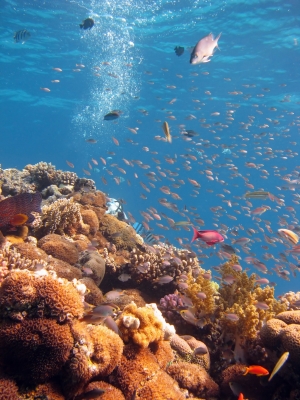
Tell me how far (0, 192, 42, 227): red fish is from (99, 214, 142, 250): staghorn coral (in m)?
3.13

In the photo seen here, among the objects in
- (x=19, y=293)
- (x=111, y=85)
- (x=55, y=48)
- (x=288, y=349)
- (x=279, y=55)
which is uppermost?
(x=111, y=85)

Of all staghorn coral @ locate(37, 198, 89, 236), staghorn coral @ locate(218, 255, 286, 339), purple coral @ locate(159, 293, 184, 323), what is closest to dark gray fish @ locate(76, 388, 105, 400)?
staghorn coral @ locate(218, 255, 286, 339)

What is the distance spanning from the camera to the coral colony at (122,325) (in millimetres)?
2590

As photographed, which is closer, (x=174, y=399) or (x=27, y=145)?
(x=174, y=399)

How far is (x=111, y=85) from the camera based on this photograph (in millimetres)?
42625

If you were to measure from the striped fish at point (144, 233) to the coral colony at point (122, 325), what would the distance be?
77cm

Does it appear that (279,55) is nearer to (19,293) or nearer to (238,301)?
(238,301)

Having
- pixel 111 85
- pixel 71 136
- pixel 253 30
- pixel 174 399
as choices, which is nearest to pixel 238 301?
pixel 174 399

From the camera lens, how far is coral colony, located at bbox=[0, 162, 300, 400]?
259 centimetres

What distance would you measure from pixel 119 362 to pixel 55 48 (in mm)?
36929

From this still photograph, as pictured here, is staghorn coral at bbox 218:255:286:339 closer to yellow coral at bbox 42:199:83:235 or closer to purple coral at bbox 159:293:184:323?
purple coral at bbox 159:293:184:323

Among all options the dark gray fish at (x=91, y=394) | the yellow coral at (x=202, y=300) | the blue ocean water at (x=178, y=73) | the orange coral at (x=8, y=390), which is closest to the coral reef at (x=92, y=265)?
the yellow coral at (x=202, y=300)

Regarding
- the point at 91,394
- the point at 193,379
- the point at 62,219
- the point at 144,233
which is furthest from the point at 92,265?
the point at 144,233

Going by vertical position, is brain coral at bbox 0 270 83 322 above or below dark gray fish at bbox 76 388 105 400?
above
